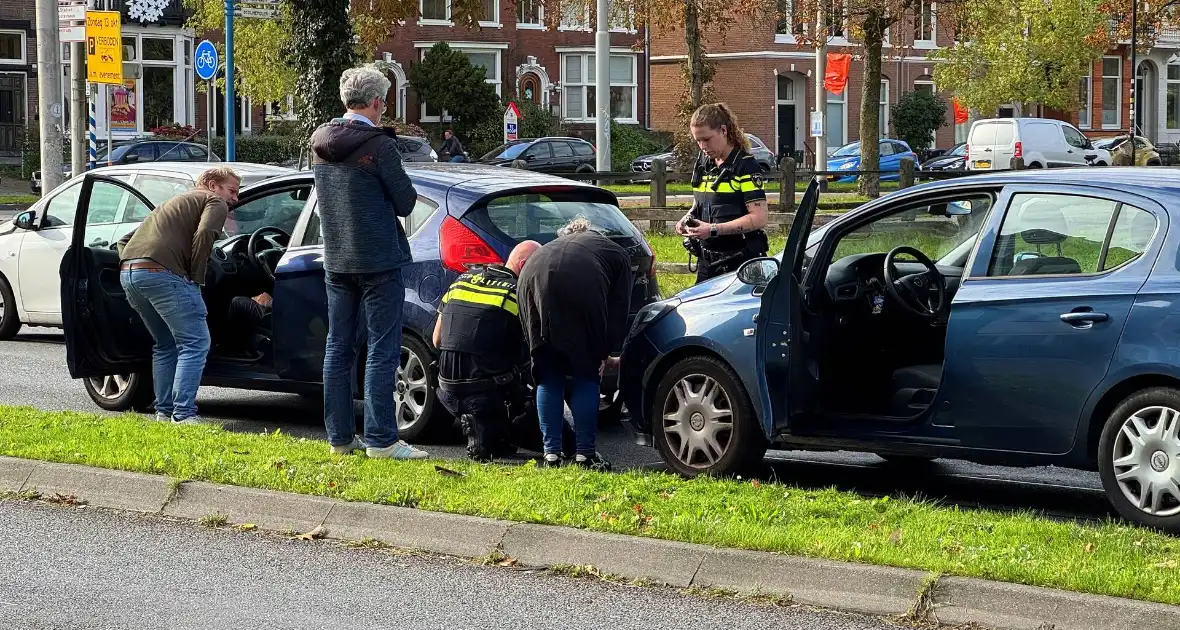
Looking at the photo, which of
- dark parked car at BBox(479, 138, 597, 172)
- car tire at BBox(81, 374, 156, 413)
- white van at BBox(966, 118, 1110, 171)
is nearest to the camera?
car tire at BBox(81, 374, 156, 413)

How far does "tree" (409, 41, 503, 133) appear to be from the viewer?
53812 millimetres

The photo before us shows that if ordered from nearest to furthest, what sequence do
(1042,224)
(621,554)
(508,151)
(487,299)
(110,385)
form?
(621,554) → (1042,224) → (487,299) → (110,385) → (508,151)

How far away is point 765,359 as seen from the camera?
297 inches

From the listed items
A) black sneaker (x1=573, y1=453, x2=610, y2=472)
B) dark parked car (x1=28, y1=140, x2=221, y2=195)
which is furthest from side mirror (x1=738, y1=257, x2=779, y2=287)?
dark parked car (x1=28, y1=140, x2=221, y2=195)

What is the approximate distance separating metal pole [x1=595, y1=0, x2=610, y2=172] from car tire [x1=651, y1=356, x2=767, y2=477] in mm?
19613

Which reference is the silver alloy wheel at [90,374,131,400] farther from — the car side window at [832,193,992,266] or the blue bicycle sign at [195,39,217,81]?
the blue bicycle sign at [195,39,217,81]

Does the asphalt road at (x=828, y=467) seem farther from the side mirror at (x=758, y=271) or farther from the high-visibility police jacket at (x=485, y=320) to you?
the side mirror at (x=758, y=271)

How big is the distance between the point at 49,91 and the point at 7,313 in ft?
24.2

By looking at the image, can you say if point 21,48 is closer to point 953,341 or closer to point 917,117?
point 917,117

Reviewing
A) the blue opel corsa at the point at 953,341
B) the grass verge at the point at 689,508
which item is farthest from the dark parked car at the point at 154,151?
the blue opel corsa at the point at 953,341

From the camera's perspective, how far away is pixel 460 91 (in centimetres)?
5369

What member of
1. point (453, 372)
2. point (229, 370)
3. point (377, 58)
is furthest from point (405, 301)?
point (377, 58)

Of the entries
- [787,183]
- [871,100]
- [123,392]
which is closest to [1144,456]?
[123,392]

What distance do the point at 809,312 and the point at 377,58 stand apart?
50.2 meters
